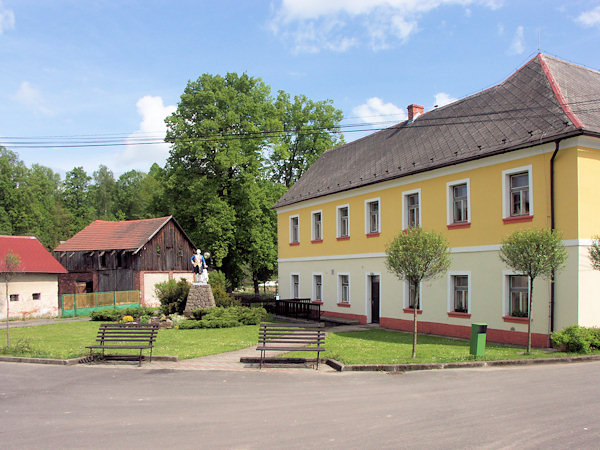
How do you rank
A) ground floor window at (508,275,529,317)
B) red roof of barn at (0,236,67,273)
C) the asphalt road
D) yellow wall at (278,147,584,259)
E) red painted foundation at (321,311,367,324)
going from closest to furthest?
the asphalt road → yellow wall at (278,147,584,259) → ground floor window at (508,275,529,317) → red painted foundation at (321,311,367,324) → red roof of barn at (0,236,67,273)

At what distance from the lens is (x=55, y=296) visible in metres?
33.5

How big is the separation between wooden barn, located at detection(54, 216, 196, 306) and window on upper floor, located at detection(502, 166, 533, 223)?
28.8m

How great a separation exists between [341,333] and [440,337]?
3851mm

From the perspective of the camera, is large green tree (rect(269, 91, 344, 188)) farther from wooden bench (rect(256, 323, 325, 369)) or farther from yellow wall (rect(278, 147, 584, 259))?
wooden bench (rect(256, 323, 325, 369))

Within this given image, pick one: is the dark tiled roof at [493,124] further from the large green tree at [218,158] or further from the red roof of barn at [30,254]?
the red roof of barn at [30,254]

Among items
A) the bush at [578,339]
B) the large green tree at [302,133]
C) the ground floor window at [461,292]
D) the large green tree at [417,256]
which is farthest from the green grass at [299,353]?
the large green tree at [302,133]

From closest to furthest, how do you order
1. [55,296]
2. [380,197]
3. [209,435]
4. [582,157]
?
[209,435] < [582,157] < [380,197] < [55,296]

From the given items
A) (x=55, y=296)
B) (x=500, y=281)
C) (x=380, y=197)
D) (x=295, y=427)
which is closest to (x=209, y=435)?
(x=295, y=427)

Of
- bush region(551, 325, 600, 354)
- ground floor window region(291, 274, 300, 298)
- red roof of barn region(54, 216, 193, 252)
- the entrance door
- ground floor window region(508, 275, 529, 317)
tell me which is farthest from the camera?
red roof of barn region(54, 216, 193, 252)

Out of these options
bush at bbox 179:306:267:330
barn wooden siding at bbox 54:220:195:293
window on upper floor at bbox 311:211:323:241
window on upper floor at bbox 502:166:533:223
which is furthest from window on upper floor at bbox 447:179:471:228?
barn wooden siding at bbox 54:220:195:293

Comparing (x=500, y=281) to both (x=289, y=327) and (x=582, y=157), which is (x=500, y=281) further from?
(x=289, y=327)

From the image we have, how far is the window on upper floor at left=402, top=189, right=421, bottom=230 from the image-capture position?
71.4ft

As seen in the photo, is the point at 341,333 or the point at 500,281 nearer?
the point at 500,281

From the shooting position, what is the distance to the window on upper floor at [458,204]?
A: 19219 mm
